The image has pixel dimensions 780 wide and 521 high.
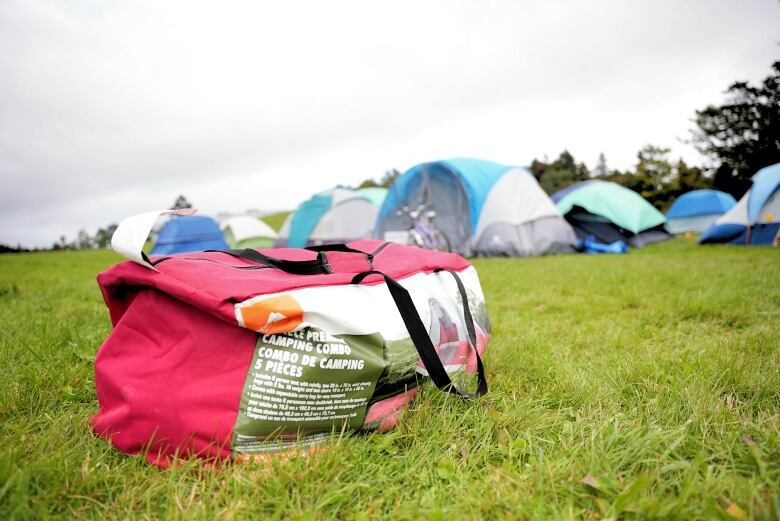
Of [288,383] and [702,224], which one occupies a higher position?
[288,383]

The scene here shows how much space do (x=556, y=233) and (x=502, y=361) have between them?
6769 millimetres

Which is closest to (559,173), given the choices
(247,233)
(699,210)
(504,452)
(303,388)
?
(699,210)

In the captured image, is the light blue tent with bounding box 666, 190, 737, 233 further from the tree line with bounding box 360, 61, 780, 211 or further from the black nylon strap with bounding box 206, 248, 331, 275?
the black nylon strap with bounding box 206, 248, 331, 275

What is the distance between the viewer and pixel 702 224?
533 inches

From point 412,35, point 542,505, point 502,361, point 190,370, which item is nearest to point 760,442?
point 542,505

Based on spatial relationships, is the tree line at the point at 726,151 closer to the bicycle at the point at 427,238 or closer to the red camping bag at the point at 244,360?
the bicycle at the point at 427,238

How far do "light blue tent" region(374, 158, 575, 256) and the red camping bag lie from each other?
6.65 meters

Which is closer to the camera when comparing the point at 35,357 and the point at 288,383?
the point at 288,383

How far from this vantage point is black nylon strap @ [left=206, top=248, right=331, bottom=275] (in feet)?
4.33

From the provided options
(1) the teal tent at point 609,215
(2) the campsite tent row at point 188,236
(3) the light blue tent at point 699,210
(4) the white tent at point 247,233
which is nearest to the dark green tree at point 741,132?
(3) the light blue tent at point 699,210

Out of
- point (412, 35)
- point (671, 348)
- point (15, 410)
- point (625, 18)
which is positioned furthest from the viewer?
point (412, 35)

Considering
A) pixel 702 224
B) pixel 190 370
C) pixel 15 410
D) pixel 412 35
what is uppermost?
pixel 412 35

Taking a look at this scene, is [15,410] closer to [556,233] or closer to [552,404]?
[552,404]

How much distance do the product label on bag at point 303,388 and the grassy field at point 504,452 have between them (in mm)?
65
